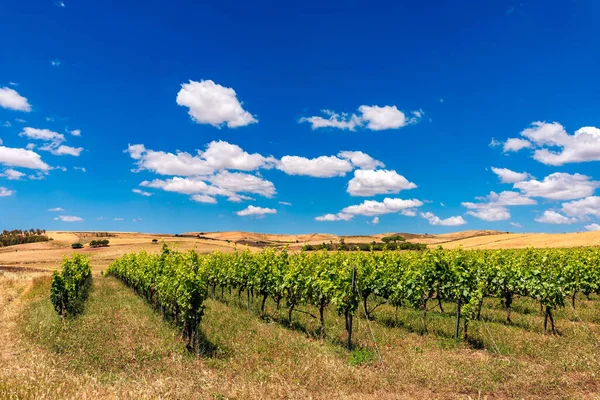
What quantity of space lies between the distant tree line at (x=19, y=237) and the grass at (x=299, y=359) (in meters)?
89.0

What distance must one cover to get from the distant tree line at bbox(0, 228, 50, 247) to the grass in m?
89.0

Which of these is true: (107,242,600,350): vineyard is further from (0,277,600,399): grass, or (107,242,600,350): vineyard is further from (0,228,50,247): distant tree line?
(0,228,50,247): distant tree line

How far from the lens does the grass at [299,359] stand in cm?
854

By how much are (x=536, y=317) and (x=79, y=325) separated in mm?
21604

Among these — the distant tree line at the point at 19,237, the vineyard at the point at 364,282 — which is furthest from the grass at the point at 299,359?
the distant tree line at the point at 19,237

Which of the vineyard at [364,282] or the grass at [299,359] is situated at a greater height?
the vineyard at [364,282]

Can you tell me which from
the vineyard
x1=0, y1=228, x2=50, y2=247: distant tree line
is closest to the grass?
the vineyard

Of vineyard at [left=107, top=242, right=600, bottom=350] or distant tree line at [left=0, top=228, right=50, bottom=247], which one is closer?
vineyard at [left=107, top=242, right=600, bottom=350]

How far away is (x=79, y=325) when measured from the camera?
16297 mm

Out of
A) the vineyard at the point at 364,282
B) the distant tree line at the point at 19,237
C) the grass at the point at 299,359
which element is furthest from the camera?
the distant tree line at the point at 19,237

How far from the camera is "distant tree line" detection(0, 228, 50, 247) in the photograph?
293ft

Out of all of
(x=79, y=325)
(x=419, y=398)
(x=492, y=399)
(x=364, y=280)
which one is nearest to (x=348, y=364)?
(x=419, y=398)

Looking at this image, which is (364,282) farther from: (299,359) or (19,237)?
(19,237)

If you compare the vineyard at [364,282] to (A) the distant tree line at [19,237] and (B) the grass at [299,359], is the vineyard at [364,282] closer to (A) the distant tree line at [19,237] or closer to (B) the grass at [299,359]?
(B) the grass at [299,359]
